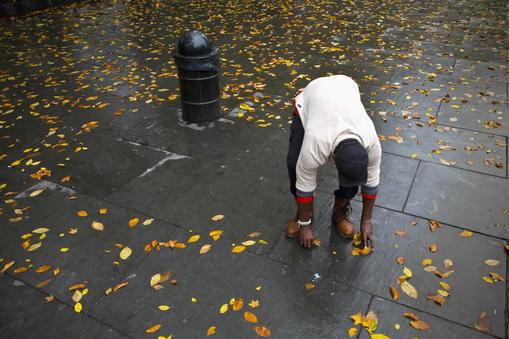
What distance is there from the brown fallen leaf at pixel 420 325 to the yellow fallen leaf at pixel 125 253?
92.6 inches

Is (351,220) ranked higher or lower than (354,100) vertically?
lower

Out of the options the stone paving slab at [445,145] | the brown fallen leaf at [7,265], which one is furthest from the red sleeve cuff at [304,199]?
the brown fallen leaf at [7,265]

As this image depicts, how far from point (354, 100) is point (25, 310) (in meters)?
2.91

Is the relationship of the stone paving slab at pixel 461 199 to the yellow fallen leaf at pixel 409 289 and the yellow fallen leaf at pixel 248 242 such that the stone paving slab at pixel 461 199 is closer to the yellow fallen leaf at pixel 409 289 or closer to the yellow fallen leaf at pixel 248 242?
the yellow fallen leaf at pixel 409 289

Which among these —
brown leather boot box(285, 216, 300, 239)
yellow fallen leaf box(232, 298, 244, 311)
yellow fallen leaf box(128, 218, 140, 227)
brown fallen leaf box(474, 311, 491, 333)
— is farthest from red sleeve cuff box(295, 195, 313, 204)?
yellow fallen leaf box(128, 218, 140, 227)

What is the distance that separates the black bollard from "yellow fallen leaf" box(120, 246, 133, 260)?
2.58 metres

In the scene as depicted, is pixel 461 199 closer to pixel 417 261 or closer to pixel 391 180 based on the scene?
pixel 391 180

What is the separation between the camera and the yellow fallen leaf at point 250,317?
9.13 ft

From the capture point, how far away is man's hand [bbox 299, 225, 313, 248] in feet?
11.0

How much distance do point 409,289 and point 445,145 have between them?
255 centimetres

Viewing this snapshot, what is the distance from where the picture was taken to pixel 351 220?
3.65 m

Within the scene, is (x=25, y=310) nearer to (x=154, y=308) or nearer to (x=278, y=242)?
(x=154, y=308)

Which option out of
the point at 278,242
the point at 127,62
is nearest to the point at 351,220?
the point at 278,242

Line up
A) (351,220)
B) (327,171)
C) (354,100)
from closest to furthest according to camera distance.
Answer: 1. (354,100)
2. (351,220)
3. (327,171)
